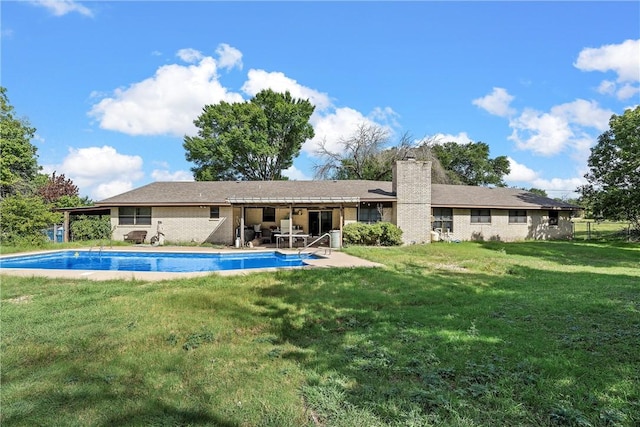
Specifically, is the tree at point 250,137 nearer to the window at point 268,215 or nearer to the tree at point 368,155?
the tree at point 368,155

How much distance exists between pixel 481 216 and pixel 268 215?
508 inches

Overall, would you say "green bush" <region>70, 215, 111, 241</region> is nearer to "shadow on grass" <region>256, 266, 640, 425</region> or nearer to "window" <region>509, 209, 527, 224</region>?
"shadow on grass" <region>256, 266, 640, 425</region>

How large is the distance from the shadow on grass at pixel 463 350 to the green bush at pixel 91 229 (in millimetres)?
16791

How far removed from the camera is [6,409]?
2.99 metres

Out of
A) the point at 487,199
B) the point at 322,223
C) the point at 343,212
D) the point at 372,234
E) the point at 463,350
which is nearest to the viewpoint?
the point at 463,350

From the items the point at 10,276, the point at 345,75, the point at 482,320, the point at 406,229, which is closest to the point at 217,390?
the point at 482,320

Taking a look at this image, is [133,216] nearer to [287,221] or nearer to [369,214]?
[287,221]

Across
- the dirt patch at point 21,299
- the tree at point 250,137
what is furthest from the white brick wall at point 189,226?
the tree at point 250,137

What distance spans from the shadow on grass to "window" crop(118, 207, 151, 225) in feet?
51.1

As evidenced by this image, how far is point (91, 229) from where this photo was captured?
65.7 feet

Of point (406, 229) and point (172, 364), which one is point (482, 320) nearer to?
point (172, 364)

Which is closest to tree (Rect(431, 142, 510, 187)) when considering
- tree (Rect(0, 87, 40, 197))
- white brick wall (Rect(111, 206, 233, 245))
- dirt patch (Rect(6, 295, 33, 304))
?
white brick wall (Rect(111, 206, 233, 245))

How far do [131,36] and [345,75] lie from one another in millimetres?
12064

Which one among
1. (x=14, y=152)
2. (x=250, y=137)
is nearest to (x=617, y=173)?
(x=250, y=137)
